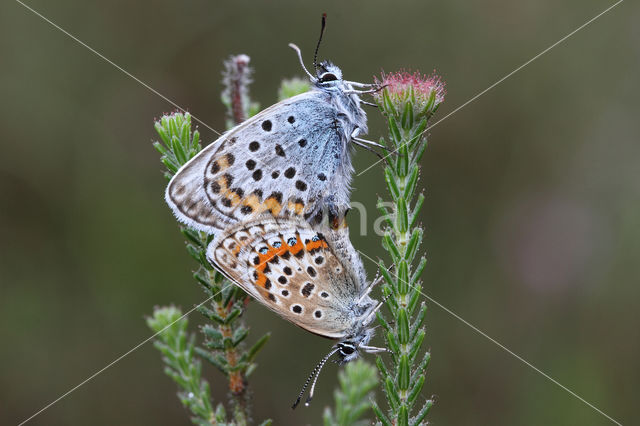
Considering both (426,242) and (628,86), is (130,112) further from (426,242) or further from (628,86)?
(628,86)

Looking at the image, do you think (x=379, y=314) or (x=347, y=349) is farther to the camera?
(x=347, y=349)

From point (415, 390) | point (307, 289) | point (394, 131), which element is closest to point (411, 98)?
point (394, 131)

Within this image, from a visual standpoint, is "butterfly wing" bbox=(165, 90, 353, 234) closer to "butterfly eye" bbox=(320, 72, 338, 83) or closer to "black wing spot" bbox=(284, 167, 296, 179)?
"black wing spot" bbox=(284, 167, 296, 179)

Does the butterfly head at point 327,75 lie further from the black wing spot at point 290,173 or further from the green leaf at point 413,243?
the green leaf at point 413,243

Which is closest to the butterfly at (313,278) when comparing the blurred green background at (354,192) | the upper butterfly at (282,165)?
the upper butterfly at (282,165)

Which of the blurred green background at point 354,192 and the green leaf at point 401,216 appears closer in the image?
the green leaf at point 401,216

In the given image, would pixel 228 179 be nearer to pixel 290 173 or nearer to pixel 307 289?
pixel 290 173

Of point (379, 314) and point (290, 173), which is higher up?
point (290, 173)
